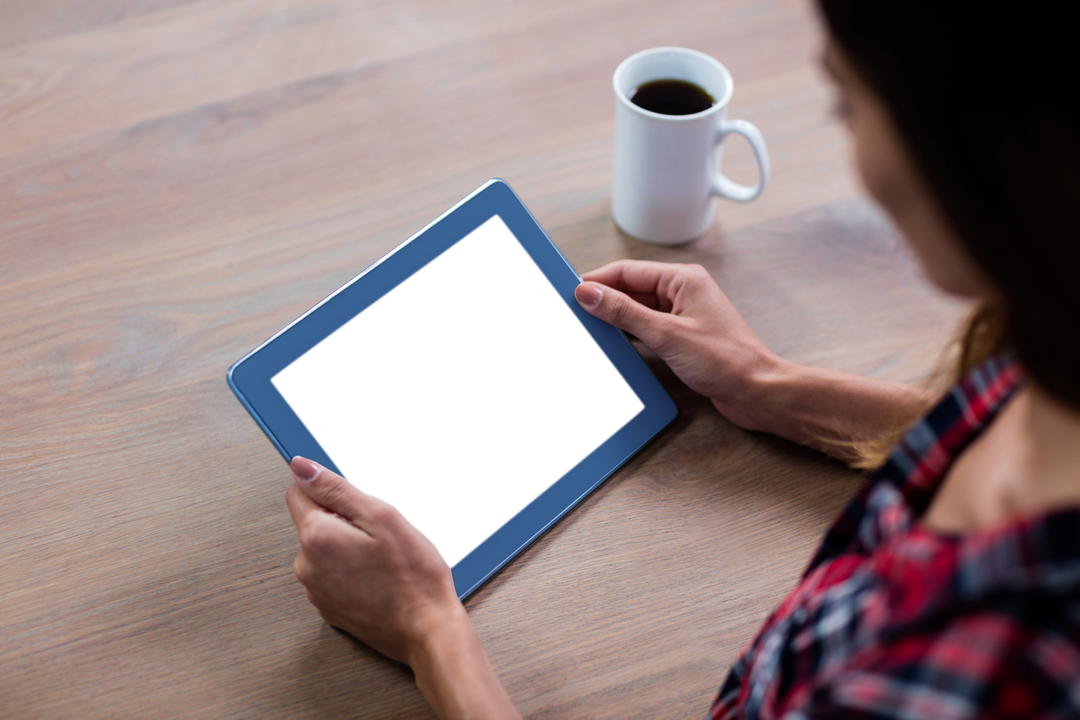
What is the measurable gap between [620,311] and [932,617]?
18.3 inches

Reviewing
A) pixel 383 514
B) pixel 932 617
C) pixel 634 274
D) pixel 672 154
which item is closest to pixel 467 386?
pixel 383 514

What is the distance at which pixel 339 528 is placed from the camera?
735 mm

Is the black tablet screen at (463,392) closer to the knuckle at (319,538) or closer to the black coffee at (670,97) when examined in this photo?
the knuckle at (319,538)

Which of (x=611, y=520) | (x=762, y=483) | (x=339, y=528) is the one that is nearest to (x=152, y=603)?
(x=339, y=528)

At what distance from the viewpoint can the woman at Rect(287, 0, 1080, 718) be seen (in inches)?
16.1

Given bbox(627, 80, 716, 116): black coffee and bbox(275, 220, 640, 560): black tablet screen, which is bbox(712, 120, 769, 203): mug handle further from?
bbox(275, 220, 640, 560): black tablet screen

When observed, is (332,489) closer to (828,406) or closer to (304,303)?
(304,303)

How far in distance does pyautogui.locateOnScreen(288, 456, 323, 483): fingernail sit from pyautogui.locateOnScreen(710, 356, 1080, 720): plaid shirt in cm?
40

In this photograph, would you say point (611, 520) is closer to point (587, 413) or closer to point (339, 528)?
point (587, 413)

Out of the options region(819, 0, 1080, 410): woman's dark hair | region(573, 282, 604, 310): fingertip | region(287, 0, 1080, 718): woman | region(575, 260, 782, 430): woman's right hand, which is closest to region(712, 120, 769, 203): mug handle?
region(575, 260, 782, 430): woman's right hand

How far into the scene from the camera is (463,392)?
796mm

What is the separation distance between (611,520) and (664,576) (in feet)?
0.24

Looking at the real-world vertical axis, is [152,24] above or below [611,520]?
above

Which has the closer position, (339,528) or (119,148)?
(339,528)
